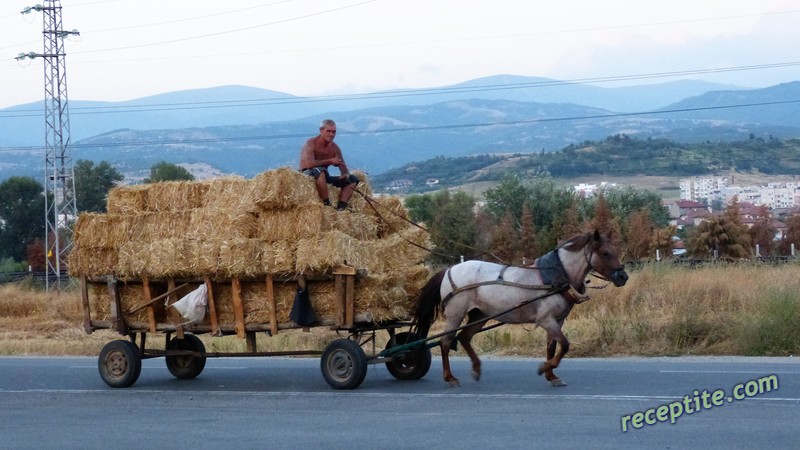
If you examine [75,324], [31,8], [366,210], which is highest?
[31,8]

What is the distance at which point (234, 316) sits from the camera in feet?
46.4

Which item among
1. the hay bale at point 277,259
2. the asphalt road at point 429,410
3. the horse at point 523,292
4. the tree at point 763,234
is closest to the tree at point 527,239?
the tree at point 763,234

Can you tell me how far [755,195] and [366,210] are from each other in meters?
114

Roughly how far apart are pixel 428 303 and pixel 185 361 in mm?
3845

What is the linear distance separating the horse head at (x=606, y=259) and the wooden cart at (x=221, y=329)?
2367mm

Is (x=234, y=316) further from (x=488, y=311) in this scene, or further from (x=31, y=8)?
(x=31, y=8)

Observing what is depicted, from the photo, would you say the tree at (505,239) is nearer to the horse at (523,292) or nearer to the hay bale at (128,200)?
the hay bale at (128,200)

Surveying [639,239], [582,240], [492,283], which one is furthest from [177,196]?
[639,239]

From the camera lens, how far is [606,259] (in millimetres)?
13039

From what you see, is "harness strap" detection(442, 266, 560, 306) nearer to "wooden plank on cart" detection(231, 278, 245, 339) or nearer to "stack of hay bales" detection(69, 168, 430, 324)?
"stack of hay bales" detection(69, 168, 430, 324)

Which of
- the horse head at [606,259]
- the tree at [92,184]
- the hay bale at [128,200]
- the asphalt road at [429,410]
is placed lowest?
the asphalt road at [429,410]

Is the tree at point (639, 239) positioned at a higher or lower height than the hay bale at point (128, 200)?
lower

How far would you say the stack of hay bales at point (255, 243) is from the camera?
13594 mm

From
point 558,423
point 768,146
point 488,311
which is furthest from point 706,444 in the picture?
point 768,146
